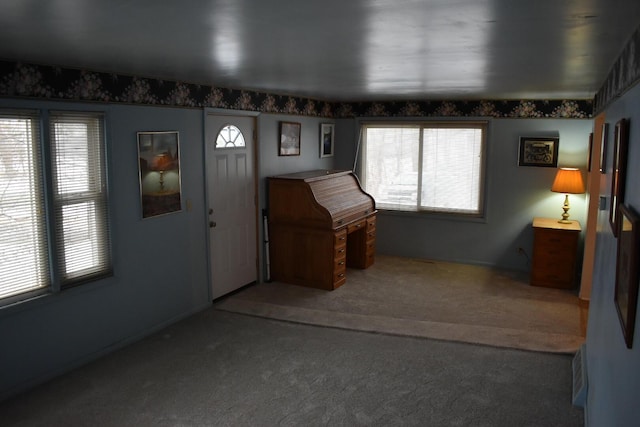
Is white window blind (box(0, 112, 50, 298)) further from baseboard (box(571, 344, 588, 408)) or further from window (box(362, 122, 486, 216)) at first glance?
window (box(362, 122, 486, 216))

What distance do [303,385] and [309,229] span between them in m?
2.32

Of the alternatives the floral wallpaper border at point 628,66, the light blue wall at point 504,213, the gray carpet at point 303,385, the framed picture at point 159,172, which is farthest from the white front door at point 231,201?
the floral wallpaper border at point 628,66

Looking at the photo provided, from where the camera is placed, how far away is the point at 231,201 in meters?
5.31

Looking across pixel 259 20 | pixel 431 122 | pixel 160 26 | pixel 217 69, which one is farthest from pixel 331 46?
pixel 431 122

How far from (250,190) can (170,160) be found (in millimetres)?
1323

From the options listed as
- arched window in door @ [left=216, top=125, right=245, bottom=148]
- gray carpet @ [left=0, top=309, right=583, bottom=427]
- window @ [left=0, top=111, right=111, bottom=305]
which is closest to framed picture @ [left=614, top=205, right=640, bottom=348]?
gray carpet @ [left=0, top=309, right=583, bottom=427]

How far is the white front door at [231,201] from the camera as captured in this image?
501 centimetres

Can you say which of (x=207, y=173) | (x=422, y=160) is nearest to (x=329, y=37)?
(x=207, y=173)

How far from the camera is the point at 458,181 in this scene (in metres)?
6.70

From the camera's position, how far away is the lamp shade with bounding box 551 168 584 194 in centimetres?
570

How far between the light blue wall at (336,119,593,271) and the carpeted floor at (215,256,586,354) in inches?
16.9

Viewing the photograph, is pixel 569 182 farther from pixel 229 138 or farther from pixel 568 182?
pixel 229 138

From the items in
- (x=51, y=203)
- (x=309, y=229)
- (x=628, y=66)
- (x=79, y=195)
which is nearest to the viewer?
(x=628, y=66)

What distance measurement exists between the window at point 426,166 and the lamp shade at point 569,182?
97 cm
